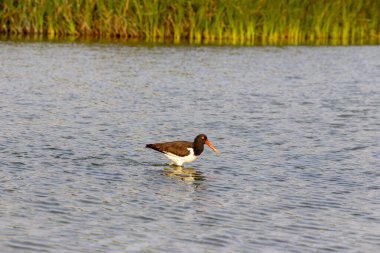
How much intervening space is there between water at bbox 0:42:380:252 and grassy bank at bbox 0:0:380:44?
7.11 metres

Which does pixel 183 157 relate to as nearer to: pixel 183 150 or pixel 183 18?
pixel 183 150

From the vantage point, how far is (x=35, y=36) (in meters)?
43.1

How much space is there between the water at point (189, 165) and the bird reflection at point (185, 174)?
6 centimetres

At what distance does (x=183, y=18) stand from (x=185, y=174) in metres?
27.7

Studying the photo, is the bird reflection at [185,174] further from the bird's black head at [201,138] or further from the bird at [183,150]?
the bird's black head at [201,138]

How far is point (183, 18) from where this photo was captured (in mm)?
43500

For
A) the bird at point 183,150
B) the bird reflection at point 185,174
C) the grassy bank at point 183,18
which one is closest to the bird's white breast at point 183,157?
the bird at point 183,150

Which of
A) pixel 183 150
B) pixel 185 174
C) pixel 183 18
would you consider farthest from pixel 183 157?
pixel 183 18

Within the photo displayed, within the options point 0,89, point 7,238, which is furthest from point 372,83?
point 7,238

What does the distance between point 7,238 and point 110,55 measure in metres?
27.0

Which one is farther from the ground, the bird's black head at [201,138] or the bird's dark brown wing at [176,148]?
the bird's black head at [201,138]

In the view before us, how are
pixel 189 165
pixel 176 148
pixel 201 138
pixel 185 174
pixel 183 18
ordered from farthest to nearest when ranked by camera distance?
pixel 183 18
pixel 189 165
pixel 201 138
pixel 176 148
pixel 185 174

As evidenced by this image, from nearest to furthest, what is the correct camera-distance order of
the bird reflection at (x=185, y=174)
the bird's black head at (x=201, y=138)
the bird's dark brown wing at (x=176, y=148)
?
the bird reflection at (x=185, y=174) → the bird's dark brown wing at (x=176, y=148) → the bird's black head at (x=201, y=138)

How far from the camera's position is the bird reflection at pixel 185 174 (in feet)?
52.0
